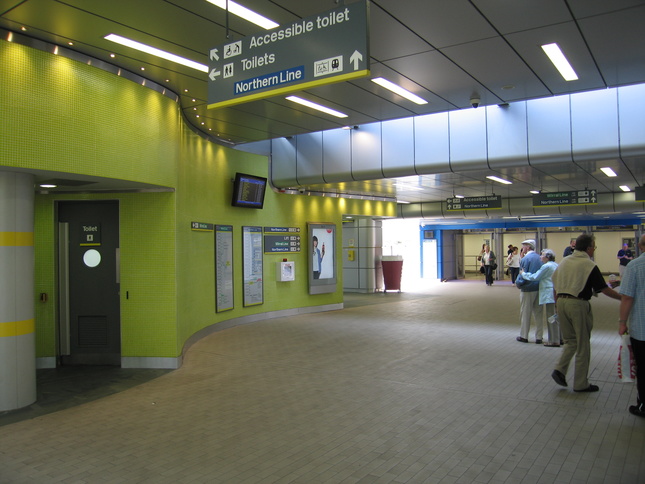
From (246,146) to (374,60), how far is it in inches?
250

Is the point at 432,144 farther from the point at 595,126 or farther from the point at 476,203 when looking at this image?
the point at 476,203

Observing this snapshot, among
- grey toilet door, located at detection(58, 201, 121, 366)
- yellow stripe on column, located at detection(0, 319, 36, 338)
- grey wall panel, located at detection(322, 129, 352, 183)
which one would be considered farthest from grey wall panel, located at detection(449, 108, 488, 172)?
yellow stripe on column, located at detection(0, 319, 36, 338)

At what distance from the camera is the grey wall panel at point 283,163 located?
12.2 m

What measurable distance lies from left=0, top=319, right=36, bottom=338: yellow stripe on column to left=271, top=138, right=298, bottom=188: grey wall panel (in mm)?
7244

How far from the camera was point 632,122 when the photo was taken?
8.37 m

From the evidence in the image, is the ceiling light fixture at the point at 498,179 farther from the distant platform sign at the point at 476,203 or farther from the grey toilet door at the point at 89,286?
the grey toilet door at the point at 89,286

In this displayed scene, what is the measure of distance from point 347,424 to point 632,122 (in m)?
6.98

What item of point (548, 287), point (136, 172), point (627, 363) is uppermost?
point (136, 172)

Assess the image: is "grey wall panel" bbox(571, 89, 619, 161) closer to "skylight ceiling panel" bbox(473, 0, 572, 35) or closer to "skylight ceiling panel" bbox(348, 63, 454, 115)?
"skylight ceiling panel" bbox(348, 63, 454, 115)

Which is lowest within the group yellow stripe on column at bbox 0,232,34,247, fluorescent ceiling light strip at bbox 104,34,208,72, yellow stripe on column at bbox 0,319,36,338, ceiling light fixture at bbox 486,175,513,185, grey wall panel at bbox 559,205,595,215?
yellow stripe on column at bbox 0,319,36,338

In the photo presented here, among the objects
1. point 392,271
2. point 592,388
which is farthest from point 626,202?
point 592,388

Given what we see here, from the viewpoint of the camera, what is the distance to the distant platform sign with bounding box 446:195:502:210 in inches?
595

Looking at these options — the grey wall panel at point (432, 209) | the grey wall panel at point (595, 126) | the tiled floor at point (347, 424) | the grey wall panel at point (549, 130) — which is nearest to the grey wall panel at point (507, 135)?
the grey wall panel at point (549, 130)

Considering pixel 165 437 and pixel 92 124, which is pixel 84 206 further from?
pixel 165 437
